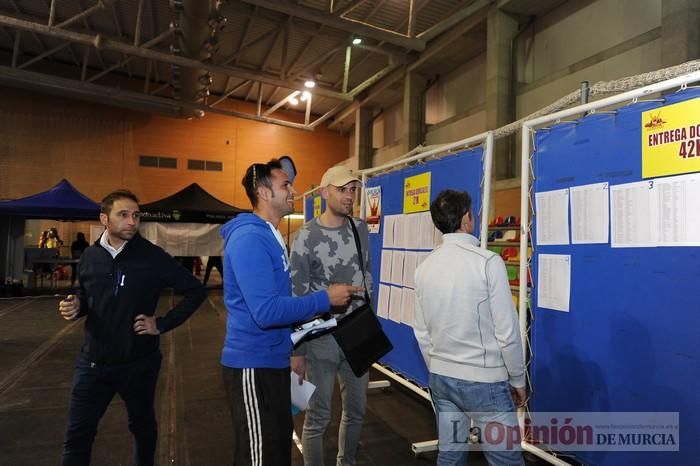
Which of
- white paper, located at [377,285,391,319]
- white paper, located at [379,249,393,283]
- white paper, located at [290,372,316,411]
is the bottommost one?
white paper, located at [290,372,316,411]

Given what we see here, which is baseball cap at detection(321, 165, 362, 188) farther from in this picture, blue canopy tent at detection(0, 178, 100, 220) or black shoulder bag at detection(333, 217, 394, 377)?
blue canopy tent at detection(0, 178, 100, 220)

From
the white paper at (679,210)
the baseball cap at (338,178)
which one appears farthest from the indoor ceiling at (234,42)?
the white paper at (679,210)

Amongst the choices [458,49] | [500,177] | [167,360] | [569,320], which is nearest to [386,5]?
[458,49]

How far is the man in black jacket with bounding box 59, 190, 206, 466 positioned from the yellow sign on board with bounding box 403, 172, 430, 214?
73.0 inches

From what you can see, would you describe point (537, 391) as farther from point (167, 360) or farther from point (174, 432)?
point (167, 360)

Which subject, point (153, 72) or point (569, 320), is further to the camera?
point (153, 72)

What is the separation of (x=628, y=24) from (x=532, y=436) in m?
6.87

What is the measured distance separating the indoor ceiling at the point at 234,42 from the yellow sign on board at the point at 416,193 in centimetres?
543

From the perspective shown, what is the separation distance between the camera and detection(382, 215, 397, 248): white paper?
3630 millimetres

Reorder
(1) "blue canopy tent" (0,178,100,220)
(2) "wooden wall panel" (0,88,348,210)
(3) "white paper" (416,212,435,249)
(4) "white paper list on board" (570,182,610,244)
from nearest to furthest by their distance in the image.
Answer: (4) "white paper list on board" (570,182,610,244)
(3) "white paper" (416,212,435,249)
(1) "blue canopy tent" (0,178,100,220)
(2) "wooden wall panel" (0,88,348,210)

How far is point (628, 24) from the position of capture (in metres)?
6.53

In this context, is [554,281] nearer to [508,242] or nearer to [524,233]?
[524,233]

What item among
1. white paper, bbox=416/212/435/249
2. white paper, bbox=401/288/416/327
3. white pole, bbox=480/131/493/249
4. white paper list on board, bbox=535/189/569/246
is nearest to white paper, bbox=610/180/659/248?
white paper list on board, bbox=535/189/569/246

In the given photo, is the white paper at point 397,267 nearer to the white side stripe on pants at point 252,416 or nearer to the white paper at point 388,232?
the white paper at point 388,232
